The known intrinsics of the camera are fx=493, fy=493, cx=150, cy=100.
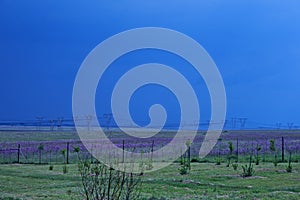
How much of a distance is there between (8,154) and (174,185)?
19.8 meters

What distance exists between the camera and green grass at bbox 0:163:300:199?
44.9ft

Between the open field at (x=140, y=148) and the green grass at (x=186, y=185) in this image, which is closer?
the green grass at (x=186, y=185)

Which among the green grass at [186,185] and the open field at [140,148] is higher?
the open field at [140,148]

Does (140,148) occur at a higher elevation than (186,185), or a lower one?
higher

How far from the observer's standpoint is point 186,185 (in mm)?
16172

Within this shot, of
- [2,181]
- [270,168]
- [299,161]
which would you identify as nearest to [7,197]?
[2,181]

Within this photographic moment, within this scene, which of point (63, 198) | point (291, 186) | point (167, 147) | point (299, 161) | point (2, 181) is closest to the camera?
point (63, 198)

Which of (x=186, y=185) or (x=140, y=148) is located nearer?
(x=186, y=185)

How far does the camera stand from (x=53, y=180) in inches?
744

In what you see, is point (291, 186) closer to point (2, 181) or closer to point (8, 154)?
point (2, 181)

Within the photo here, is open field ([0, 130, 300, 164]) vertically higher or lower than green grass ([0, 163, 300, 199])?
higher

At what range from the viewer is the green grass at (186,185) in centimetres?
1369

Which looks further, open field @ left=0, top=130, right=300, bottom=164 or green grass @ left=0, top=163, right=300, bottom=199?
open field @ left=0, top=130, right=300, bottom=164

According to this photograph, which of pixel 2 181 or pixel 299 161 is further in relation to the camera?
pixel 299 161
